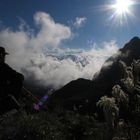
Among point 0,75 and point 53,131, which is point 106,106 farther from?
point 0,75

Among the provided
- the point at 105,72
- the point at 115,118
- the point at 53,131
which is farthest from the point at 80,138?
the point at 105,72

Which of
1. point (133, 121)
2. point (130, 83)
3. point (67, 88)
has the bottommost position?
point (133, 121)

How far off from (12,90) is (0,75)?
2.03m

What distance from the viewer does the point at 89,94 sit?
263 ft

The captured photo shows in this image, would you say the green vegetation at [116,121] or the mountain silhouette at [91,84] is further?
the mountain silhouette at [91,84]

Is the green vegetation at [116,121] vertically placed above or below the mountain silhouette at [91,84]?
below

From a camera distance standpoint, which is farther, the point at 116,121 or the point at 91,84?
the point at 91,84

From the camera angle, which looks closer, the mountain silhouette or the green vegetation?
the green vegetation

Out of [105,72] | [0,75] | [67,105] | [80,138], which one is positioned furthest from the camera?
[105,72]

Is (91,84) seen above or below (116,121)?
above

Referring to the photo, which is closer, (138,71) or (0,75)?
(138,71)

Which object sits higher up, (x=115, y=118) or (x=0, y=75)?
(x=0, y=75)

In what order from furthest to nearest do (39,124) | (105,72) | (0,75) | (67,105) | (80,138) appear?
1. (105,72)
2. (67,105)
3. (0,75)
4. (80,138)
5. (39,124)

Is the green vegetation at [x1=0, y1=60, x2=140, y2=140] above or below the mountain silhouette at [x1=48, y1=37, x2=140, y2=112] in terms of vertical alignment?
below
